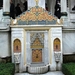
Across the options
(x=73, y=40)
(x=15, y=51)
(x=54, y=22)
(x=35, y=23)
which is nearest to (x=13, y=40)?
(x=15, y=51)

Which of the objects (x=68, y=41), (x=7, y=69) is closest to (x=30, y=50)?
(x=68, y=41)

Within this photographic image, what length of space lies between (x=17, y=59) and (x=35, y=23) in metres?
1.94

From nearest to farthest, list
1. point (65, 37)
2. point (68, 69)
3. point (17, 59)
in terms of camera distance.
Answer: point (68, 69), point (17, 59), point (65, 37)

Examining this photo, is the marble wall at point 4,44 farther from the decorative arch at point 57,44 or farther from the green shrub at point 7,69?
the decorative arch at point 57,44

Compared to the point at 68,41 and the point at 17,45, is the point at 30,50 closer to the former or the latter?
the point at 17,45

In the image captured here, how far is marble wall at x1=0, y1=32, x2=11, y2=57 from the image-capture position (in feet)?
37.8

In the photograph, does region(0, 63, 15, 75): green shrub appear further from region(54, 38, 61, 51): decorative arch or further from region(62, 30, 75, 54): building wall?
region(62, 30, 75, 54): building wall

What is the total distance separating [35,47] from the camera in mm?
11453

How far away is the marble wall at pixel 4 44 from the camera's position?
37.8ft

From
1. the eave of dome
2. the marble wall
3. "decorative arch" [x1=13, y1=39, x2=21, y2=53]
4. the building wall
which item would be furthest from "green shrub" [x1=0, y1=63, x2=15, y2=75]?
the building wall

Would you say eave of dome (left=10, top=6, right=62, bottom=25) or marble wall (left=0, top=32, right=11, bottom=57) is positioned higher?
eave of dome (left=10, top=6, right=62, bottom=25)

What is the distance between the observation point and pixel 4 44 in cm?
1154

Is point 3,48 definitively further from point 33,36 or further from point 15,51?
point 33,36

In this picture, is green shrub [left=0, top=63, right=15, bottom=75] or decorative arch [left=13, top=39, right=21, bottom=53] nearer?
green shrub [left=0, top=63, right=15, bottom=75]
